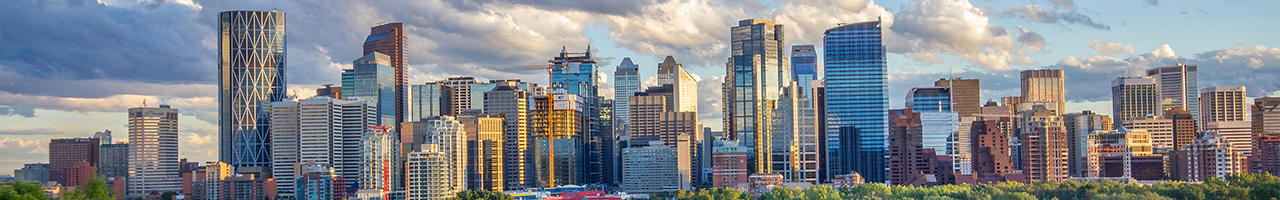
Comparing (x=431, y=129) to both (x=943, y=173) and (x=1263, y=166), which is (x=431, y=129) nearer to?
(x=943, y=173)

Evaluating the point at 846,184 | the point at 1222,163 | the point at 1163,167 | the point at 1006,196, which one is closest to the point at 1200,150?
the point at 1222,163

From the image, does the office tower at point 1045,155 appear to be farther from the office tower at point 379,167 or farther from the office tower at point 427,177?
the office tower at point 379,167

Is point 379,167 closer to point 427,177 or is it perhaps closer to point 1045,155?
point 427,177

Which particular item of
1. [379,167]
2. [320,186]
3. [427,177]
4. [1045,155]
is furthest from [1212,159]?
[320,186]

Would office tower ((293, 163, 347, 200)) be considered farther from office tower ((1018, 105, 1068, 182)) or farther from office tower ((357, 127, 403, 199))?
office tower ((1018, 105, 1068, 182))

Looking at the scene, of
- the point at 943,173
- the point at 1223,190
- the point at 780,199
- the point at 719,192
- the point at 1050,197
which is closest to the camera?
the point at 1223,190
